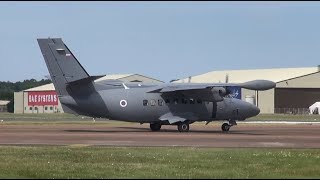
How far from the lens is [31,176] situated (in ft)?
54.5

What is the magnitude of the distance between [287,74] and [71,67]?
85.6 metres

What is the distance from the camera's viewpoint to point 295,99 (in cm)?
12081

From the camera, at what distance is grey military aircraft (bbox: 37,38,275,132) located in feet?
146

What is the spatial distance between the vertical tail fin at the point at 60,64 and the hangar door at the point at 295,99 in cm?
7685

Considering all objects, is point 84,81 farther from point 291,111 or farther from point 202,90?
point 291,111

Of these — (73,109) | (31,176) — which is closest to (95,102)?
(73,109)

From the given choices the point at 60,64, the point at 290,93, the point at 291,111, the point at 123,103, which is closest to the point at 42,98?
the point at 290,93

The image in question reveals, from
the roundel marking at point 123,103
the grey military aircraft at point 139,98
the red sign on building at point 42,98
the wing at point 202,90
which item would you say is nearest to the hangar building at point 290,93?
the red sign on building at point 42,98

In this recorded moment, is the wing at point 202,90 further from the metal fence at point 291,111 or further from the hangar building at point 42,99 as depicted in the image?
the hangar building at point 42,99

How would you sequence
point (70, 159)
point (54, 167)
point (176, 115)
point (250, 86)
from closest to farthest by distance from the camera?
point (54, 167) → point (70, 159) → point (250, 86) → point (176, 115)

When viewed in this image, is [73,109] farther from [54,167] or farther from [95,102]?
[54,167]

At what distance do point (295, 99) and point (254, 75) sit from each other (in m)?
11.5

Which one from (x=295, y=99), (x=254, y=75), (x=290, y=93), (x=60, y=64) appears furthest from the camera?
(x=254, y=75)

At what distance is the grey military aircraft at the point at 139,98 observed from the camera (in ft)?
146
